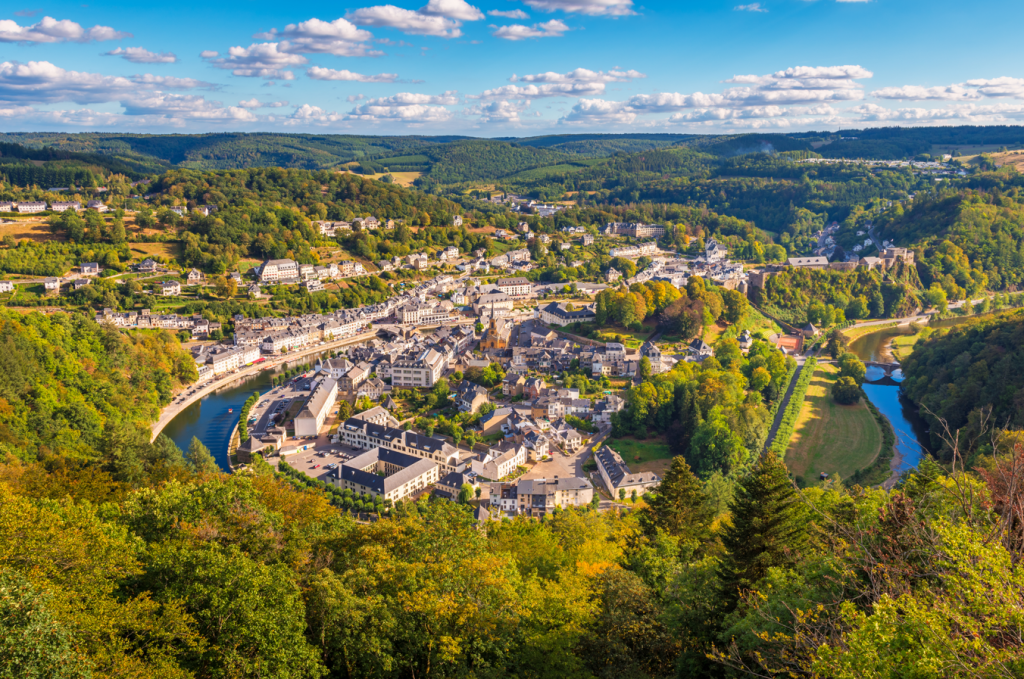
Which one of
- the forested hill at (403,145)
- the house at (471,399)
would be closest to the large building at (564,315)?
the house at (471,399)

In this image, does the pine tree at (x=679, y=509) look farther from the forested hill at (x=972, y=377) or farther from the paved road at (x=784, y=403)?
the forested hill at (x=972, y=377)

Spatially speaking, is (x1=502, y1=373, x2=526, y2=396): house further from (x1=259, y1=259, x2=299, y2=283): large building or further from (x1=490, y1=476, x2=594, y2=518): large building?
(x1=259, y1=259, x2=299, y2=283): large building

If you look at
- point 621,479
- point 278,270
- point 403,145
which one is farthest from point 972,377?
point 403,145

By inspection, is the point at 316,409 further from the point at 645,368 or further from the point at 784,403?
the point at 784,403

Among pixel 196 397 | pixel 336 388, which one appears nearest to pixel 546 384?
pixel 336 388

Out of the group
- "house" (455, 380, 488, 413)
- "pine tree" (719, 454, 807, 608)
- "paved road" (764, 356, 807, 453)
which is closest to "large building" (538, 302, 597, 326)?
"house" (455, 380, 488, 413)

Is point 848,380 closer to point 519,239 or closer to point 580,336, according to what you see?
point 580,336
